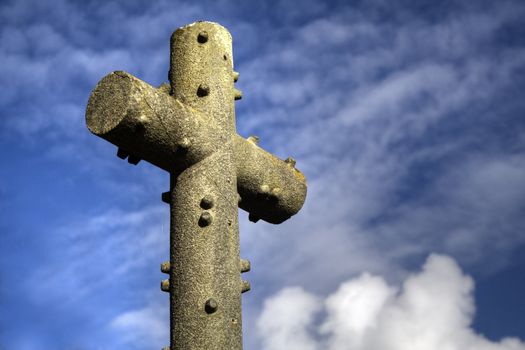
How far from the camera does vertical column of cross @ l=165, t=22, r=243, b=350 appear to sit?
5434mm

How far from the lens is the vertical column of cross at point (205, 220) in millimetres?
5434

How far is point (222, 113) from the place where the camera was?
6219 mm

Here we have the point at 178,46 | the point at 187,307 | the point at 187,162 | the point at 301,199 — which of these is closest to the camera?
the point at 187,307

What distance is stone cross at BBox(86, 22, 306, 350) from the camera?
546 centimetres

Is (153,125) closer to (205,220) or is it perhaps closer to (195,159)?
(195,159)

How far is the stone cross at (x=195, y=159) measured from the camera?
5465 millimetres

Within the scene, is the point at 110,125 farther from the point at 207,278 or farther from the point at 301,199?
the point at 301,199

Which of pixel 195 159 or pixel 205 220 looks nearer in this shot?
pixel 205 220

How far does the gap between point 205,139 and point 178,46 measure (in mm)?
979

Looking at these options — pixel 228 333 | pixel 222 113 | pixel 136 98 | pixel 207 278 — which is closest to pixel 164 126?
pixel 136 98

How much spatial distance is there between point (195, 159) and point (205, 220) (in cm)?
52

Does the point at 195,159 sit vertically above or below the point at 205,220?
above

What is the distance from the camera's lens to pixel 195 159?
5.86 metres

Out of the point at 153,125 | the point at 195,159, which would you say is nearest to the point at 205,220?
the point at 195,159
